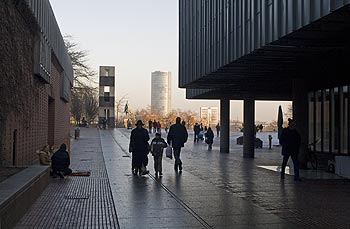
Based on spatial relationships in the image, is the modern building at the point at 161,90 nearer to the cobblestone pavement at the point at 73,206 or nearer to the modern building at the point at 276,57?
the modern building at the point at 276,57

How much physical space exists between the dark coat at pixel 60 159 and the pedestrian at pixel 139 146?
75.5 inches

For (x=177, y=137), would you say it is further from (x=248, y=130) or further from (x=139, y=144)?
(x=248, y=130)

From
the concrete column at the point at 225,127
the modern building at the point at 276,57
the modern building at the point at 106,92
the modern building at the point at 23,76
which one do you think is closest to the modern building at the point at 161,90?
the modern building at the point at 106,92

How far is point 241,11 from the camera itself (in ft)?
51.2

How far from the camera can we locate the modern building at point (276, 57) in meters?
11.4

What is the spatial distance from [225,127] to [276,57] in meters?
14.7

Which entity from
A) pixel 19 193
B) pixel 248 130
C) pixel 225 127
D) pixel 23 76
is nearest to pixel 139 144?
pixel 23 76

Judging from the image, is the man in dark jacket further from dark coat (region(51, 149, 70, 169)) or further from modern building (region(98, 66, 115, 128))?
modern building (region(98, 66, 115, 128))

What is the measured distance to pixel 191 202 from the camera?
10.4 m

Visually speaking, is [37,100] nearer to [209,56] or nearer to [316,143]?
[209,56]

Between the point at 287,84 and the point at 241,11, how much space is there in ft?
25.8

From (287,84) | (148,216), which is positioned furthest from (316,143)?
(148,216)

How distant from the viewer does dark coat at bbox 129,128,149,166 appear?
15.3 m

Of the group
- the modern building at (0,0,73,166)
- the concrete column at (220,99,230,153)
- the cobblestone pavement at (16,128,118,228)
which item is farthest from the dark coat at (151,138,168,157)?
the concrete column at (220,99,230,153)
